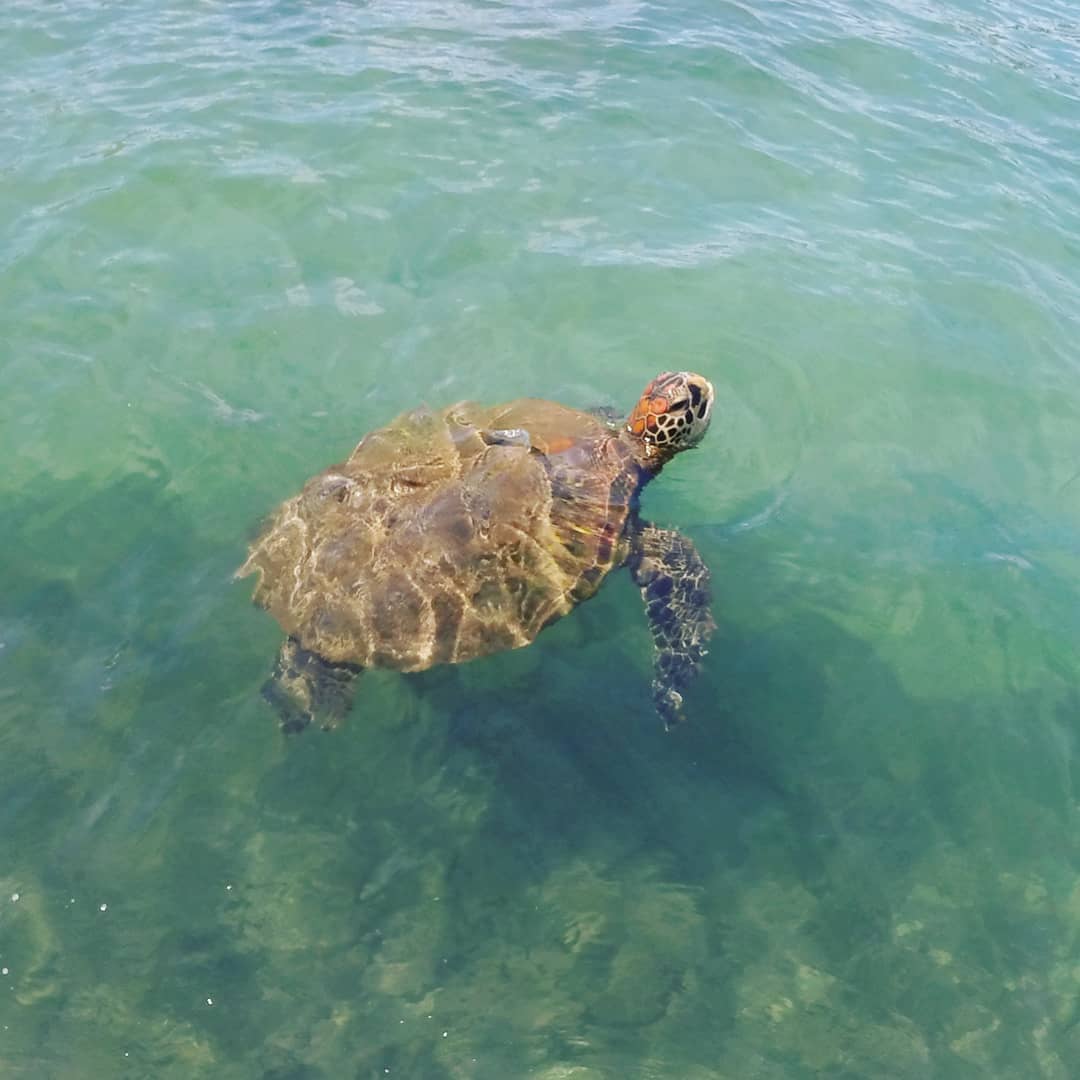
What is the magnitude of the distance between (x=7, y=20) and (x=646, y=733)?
14.9 meters


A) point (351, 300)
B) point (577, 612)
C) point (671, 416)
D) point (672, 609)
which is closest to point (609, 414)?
point (671, 416)

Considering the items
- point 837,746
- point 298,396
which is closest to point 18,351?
point 298,396

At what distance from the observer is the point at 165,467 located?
768cm

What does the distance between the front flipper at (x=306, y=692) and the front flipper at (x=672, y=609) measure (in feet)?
7.54

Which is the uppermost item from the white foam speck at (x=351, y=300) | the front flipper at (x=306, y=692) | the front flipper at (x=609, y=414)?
the white foam speck at (x=351, y=300)

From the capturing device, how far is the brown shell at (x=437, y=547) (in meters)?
5.72

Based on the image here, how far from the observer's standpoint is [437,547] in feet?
18.8

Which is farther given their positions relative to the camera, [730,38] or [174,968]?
[730,38]

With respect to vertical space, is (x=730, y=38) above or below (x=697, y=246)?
above

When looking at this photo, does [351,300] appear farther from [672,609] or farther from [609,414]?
[672,609]

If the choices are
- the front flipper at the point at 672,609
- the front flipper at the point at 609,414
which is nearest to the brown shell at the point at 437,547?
the front flipper at the point at 672,609

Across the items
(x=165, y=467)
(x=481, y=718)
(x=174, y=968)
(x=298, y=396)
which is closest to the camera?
(x=174, y=968)

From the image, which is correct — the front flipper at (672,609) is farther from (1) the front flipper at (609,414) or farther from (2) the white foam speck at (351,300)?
(2) the white foam speck at (351,300)

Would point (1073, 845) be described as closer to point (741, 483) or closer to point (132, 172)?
point (741, 483)
